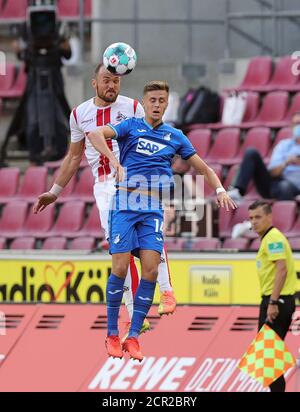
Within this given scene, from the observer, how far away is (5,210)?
19.9m

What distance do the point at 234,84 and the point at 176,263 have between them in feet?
19.1

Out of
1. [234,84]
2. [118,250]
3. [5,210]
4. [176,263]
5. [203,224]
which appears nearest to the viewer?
[118,250]

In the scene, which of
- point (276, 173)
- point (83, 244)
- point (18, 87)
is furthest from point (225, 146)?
point (18, 87)

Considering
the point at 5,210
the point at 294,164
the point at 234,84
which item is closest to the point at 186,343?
the point at 294,164

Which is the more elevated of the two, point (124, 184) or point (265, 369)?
point (124, 184)

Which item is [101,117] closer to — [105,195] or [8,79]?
Answer: [105,195]

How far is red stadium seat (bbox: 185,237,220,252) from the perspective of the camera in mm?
17453

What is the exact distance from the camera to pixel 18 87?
73.5 ft

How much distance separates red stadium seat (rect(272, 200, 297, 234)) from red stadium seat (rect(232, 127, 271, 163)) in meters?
1.64

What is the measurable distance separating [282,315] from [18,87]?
28.8ft

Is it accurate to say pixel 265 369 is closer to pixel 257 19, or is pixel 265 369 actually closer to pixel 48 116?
pixel 48 116

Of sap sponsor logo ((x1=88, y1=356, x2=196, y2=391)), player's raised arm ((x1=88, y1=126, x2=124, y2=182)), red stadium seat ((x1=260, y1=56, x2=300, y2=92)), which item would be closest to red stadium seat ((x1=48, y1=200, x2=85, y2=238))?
red stadium seat ((x1=260, y1=56, x2=300, y2=92))

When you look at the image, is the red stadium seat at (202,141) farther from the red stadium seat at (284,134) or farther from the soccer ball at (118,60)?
the soccer ball at (118,60)

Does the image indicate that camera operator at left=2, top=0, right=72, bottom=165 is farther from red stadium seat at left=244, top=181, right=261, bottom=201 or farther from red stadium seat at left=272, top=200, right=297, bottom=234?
red stadium seat at left=272, top=200, right=297, bottom=234
